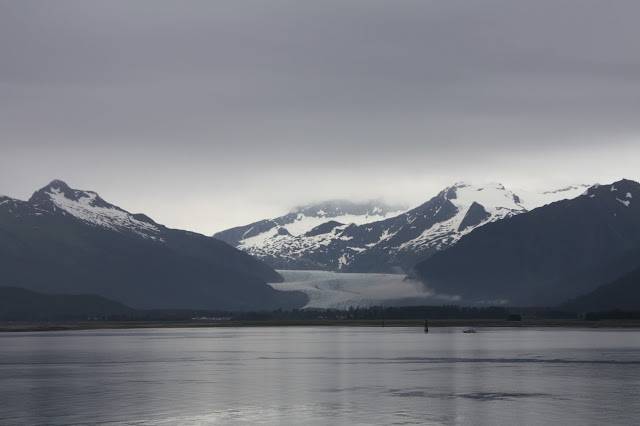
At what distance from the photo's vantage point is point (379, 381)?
93.8 meters

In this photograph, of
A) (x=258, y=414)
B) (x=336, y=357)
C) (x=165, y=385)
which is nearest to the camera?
(x=258, y=414)

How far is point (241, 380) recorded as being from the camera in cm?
9612

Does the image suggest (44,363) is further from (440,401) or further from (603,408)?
(603,408)

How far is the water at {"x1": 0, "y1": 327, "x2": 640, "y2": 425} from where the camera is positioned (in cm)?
6800

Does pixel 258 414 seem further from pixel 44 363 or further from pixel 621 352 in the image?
pixel 621 352

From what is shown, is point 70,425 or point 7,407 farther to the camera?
point 7,407

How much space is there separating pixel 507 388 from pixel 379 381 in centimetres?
1322

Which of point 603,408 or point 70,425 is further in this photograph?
point 603,408

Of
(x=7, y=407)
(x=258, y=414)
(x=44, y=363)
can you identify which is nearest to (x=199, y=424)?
(x=258, y=414)

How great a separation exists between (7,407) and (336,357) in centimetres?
6708

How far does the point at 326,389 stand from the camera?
86875 millimetres

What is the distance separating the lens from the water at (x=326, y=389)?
223ft

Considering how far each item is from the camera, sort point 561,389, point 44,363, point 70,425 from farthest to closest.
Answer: point 44,363
point 561,389
point 70,425

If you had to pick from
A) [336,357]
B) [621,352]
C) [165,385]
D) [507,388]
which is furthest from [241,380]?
[621,352]
